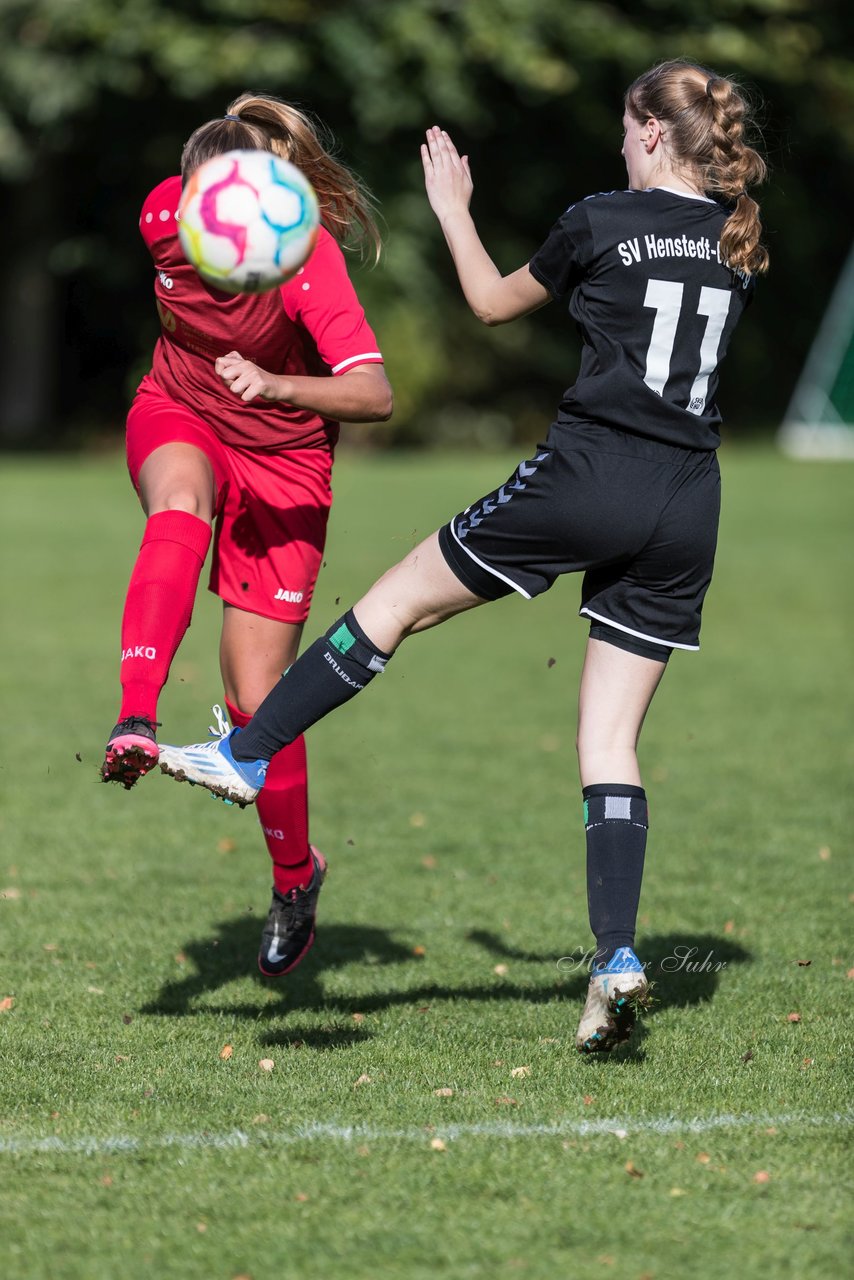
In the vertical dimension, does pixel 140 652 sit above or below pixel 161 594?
below

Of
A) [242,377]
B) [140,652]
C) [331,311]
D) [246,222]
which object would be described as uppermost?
[246,222]

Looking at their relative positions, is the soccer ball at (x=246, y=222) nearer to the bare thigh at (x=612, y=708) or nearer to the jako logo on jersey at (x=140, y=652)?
the jako logo on jersey at (x=140, y=652)

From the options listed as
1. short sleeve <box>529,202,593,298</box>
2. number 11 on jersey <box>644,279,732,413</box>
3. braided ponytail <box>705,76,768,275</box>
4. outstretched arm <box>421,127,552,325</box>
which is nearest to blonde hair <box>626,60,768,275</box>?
braided ponytail <box>705,76,768,275</box>

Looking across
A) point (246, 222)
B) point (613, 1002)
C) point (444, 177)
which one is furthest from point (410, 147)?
point (613, 1002)

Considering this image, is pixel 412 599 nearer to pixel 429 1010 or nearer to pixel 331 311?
pixel 331 311

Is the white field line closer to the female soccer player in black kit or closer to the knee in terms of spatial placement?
the female soccer player in black kit

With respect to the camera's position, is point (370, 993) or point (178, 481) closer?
point (178, 481)

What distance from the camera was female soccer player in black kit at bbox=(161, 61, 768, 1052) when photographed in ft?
13.9

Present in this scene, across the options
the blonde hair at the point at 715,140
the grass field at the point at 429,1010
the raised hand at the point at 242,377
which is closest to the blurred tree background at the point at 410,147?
the grass field at the point at 429,1010

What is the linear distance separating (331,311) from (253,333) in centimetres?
33

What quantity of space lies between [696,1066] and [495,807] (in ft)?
12.1

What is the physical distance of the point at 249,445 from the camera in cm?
509

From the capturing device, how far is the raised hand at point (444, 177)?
4.61m

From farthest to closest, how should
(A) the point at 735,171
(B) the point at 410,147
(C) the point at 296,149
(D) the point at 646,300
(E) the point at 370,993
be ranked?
(B) the point at 410,147 → (E) the point at 370,993 → (C) the point at 296,149 → (A) the point at 735,171 → (D) the point at 646,300
